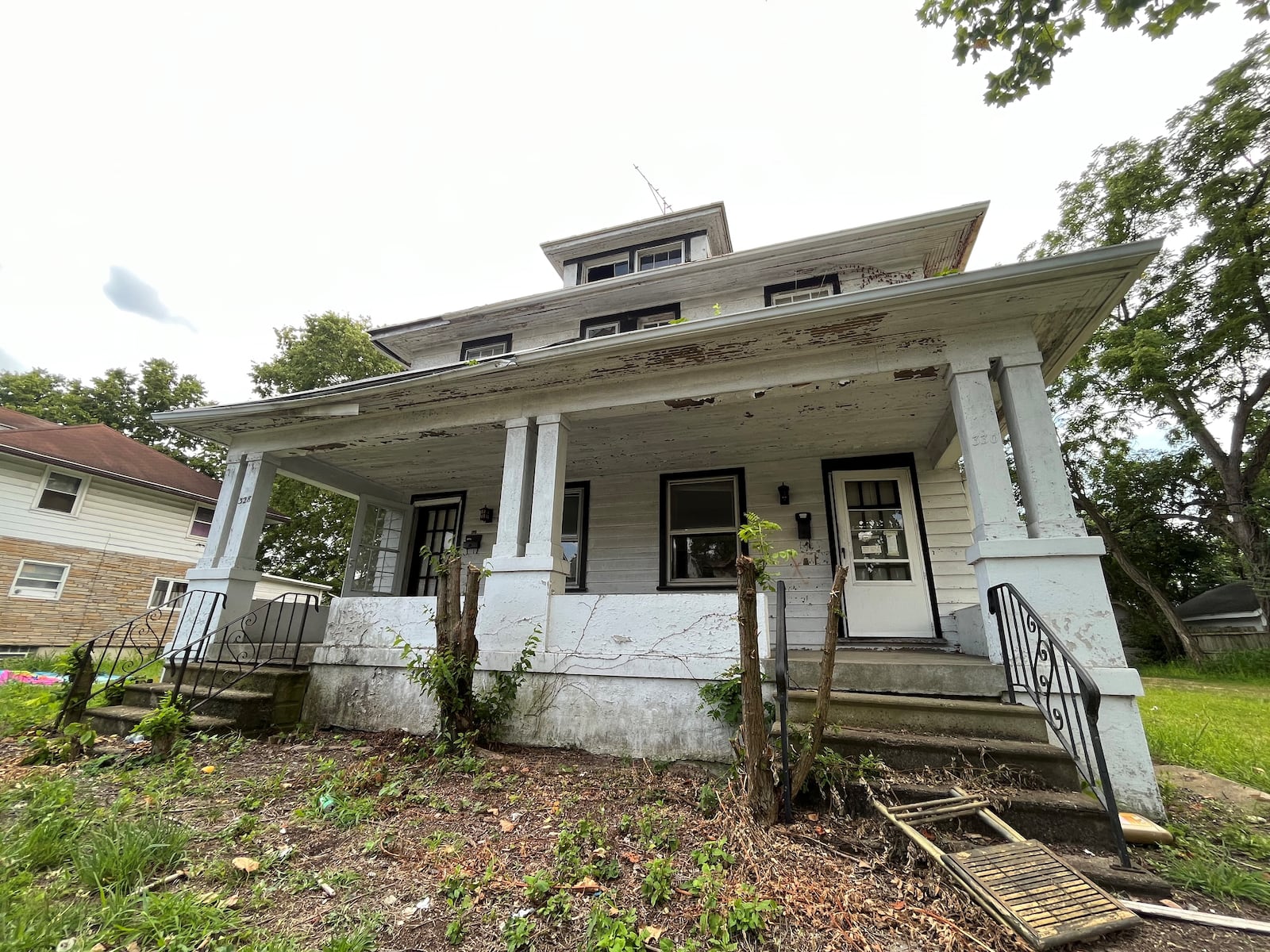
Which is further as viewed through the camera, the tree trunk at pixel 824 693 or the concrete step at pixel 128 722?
the concrete step at pixel 128 722

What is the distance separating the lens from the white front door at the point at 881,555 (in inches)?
219

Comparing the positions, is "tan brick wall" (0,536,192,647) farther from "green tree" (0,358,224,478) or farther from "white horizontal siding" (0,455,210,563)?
"green tree" (0,358,224,478)

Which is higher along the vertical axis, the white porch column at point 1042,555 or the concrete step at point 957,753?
the white porch column at point 1042,555

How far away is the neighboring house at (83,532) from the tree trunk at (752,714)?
960 centimetres

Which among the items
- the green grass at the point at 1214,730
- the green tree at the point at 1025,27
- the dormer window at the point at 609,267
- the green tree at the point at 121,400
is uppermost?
the green tree at the point at 121,400

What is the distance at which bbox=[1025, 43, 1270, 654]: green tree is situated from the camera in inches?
443

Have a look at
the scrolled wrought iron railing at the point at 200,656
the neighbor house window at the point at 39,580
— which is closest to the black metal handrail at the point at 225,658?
the scrolled wrought iron railing at the point at 200,656

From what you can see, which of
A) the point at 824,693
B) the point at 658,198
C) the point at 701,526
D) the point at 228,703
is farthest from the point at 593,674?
the point at 658,198

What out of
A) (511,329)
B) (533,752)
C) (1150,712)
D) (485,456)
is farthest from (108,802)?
(1150,712)

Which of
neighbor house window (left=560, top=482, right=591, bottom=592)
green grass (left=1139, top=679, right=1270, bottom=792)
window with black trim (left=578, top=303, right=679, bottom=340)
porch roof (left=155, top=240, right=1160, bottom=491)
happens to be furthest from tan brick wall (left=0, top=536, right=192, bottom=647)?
green grass (left=1139, top=679, right=1270, bottom=792)

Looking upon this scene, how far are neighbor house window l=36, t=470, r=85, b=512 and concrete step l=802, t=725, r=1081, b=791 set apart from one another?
646 inches

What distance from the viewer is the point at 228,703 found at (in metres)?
4.61

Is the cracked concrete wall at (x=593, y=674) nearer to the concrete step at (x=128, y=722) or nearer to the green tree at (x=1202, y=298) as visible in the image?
the concrete step at (x=128, y=722)

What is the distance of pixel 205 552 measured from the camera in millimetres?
5926
